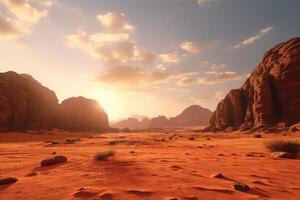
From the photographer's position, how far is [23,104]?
2040 inches

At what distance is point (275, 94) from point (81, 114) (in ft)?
178

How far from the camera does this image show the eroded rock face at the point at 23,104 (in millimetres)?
47438

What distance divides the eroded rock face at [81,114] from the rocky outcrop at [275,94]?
4114 centimetres

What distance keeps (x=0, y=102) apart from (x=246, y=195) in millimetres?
48955

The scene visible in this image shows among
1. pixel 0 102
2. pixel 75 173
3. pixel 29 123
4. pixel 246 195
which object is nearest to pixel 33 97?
pixel 29 123

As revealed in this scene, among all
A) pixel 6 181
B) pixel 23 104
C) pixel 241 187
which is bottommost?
pixel 241 187

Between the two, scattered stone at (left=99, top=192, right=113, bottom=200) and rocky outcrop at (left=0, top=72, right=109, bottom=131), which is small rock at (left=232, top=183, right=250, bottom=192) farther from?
rocky outcrop at (left=0, top=72, right=109, bottom=131)

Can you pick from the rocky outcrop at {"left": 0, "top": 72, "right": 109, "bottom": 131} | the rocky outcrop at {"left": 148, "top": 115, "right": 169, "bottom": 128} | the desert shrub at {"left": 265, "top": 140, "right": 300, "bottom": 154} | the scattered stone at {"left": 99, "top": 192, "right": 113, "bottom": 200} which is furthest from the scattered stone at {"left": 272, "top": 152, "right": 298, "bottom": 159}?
the rocky outcrop at {"left": 148, "top": 115, "right": 169, "bottom": 128}

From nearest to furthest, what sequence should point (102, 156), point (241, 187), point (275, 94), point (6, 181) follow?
point (241, 187)
point (6, 181)
point (102, 156)
point (275, 94)

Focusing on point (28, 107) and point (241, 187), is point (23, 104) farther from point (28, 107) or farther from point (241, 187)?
point (241, 187)

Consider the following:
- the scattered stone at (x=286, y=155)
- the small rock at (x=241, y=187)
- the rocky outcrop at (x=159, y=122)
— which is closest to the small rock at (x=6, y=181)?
the small rock at (x=241, y=187)

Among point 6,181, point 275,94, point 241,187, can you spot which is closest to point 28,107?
point 275,94

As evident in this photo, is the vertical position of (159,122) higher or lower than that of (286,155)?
higher

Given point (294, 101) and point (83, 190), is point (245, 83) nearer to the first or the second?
point (294, 101)
